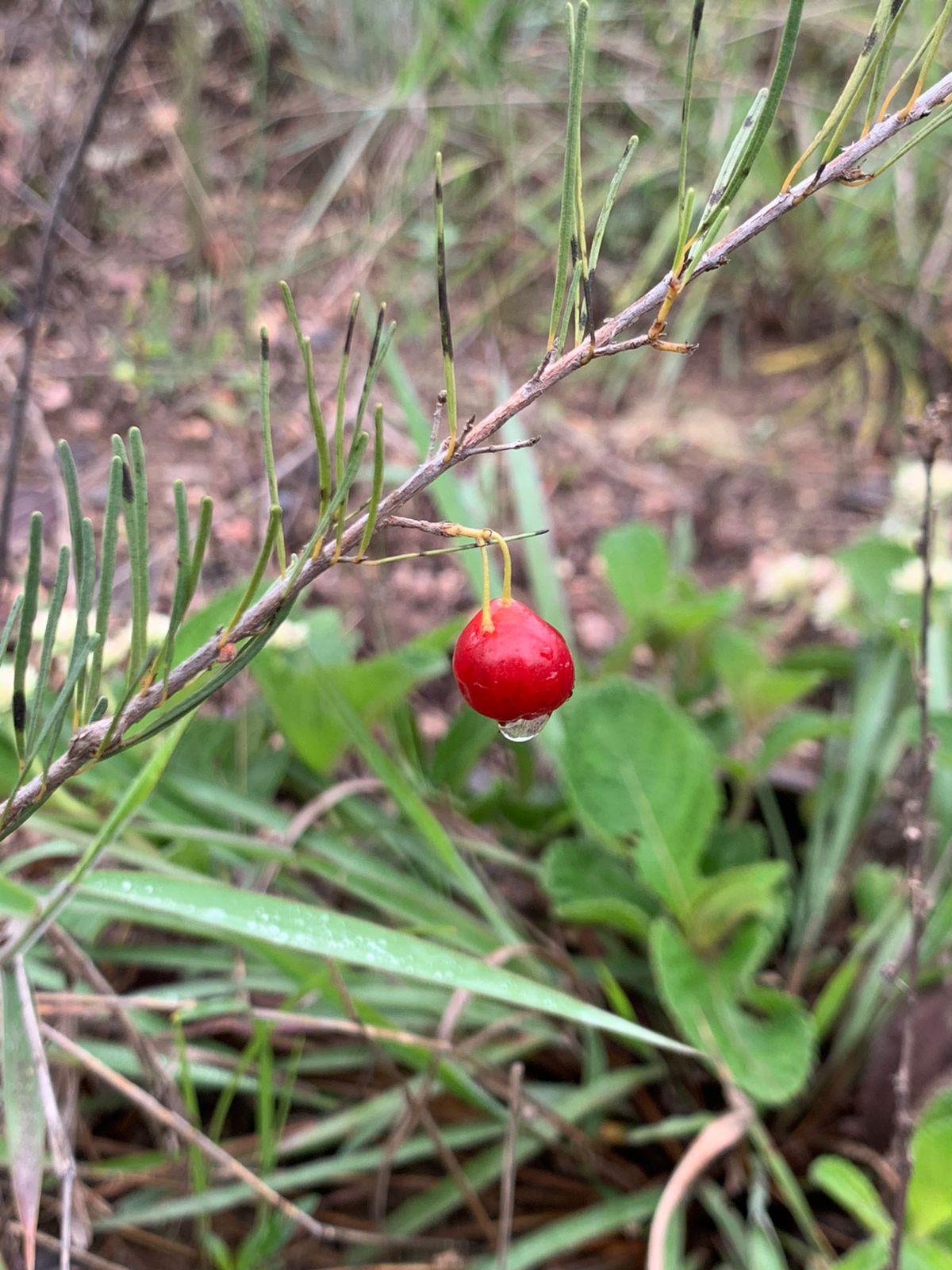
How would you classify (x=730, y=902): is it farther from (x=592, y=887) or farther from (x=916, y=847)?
(x=916, y=847)

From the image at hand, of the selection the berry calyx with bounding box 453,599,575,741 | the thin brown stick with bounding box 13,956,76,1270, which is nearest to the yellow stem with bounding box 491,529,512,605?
the berry calyx with bounding box 453,599,575,741

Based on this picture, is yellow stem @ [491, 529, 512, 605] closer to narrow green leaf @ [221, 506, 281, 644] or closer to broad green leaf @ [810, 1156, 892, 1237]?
narrow green leaf @ [221, 506, 281, 644]

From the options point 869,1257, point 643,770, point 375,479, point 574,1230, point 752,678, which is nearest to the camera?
point 375,479

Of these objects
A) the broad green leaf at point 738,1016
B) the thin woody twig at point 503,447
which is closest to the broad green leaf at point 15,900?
the thin woody twig at point 503,447

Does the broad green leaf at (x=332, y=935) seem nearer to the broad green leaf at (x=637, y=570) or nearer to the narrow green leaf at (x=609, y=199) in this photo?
the narrow green leaf at (x=609, y=199)

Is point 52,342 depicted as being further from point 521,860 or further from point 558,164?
point 521,860

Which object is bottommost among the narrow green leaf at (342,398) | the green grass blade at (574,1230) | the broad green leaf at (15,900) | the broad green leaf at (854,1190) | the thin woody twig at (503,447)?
the green grass blade at (574,1230)

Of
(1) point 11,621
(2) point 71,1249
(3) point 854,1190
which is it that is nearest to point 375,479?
(1) point 11,621
